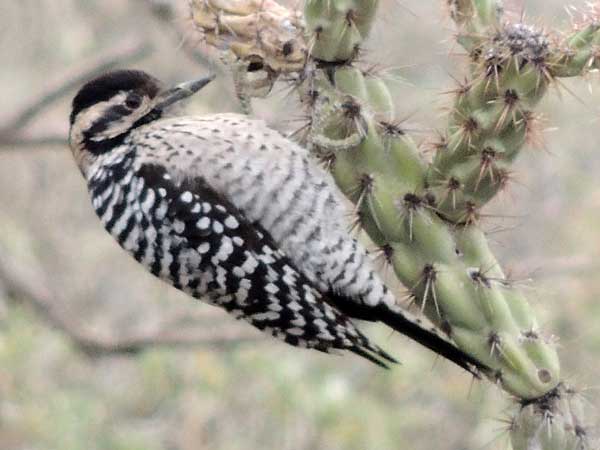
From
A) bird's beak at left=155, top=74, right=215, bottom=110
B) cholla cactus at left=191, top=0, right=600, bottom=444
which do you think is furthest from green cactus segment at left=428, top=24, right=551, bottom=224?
bird's beak at left=155, top=74, right=215, bottom=110

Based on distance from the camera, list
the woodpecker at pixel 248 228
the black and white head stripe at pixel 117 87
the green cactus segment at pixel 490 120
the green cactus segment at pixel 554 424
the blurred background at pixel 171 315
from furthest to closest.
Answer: the blurred background at pixel 171 315
the black and white head stripe at pixel 117 87
the woodpecker at pixel 248 228
the green cactus segment at pixel 554 424
the green cactus segment at pixel 490 120

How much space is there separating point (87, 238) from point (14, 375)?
8.13ft

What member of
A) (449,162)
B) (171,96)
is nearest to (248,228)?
(171,96)

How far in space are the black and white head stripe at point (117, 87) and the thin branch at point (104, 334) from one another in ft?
8.57

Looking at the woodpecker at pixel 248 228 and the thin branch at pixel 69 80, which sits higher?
the woodpecker at pixel 248 228

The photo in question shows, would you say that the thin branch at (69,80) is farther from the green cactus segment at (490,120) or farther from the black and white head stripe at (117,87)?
the green cactus segment at (490,120)

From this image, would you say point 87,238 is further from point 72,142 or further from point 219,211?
point 219,211

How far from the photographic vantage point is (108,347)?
586 centimetres

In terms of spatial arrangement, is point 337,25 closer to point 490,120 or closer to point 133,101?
point 490,120

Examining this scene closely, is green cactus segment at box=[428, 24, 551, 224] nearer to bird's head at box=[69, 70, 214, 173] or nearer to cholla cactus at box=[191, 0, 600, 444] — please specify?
cholla cactus at box=[191, 0, 600, 444]

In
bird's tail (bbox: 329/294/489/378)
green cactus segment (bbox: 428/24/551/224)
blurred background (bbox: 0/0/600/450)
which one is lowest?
blurred background (bbox: 0/0/600/450)

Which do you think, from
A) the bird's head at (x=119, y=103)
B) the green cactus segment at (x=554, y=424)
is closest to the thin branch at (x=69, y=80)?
the bird's head at (x=119, y=103)

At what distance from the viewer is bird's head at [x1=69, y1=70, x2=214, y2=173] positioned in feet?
11.0

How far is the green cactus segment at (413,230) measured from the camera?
2.69 metres
